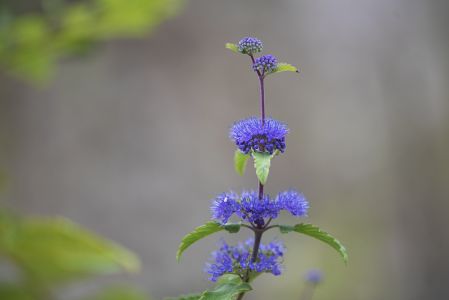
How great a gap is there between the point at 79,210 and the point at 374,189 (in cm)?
120

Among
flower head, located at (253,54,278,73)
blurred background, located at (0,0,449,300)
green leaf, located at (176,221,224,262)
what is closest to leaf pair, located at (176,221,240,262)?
green leaf, located at (176,221,224,262)

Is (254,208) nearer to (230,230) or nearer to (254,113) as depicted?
(230,230)

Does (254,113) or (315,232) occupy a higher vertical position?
(254,113)

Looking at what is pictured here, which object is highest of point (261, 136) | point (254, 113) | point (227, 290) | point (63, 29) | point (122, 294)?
point (254, 113)

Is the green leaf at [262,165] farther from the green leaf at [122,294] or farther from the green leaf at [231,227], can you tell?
the green leaf at [122,294]

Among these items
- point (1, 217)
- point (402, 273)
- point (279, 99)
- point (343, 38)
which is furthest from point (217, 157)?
point (1, 217)

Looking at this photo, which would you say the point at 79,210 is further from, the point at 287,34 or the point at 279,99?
the point at 287,34

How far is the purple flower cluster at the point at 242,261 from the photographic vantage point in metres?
0.53

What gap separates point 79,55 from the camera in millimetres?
1429

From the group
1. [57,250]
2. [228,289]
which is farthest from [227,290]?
[57,250]

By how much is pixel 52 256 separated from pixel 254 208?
2.59ft

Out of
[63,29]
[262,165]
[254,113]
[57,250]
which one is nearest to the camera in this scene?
[262,165]

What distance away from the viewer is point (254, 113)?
2385mm

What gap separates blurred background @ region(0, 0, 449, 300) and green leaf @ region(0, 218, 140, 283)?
99cm
